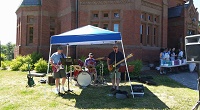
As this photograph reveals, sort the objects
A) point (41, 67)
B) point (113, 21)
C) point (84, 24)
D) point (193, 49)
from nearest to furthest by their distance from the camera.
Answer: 1. point (193, 49)
2. point (41, 67)
3. point (113, 21)
4. point (84, 24)

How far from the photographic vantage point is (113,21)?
51.5 feet

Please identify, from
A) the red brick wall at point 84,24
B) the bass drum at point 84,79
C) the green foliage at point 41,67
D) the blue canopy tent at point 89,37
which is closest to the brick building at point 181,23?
the red brick wall at point 84,24

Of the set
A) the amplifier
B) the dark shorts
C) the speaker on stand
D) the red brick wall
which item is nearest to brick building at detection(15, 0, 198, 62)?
the red brick wall

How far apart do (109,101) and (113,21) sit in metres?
9.56

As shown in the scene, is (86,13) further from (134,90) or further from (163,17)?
(134,90)

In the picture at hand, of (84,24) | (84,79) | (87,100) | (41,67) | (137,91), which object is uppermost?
(84,24)

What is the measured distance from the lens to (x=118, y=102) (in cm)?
698

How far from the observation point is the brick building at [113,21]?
15266mm

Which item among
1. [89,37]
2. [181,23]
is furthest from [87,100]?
[181,23]

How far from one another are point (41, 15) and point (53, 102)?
14.8m

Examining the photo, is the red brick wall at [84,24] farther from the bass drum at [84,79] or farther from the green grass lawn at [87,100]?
the green grass lawn at [87,100]

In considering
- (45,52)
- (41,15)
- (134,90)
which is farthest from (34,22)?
(134,90)

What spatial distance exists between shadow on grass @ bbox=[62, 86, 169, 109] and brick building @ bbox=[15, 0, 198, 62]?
733cm

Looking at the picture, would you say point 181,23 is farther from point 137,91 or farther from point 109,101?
point 109,101
